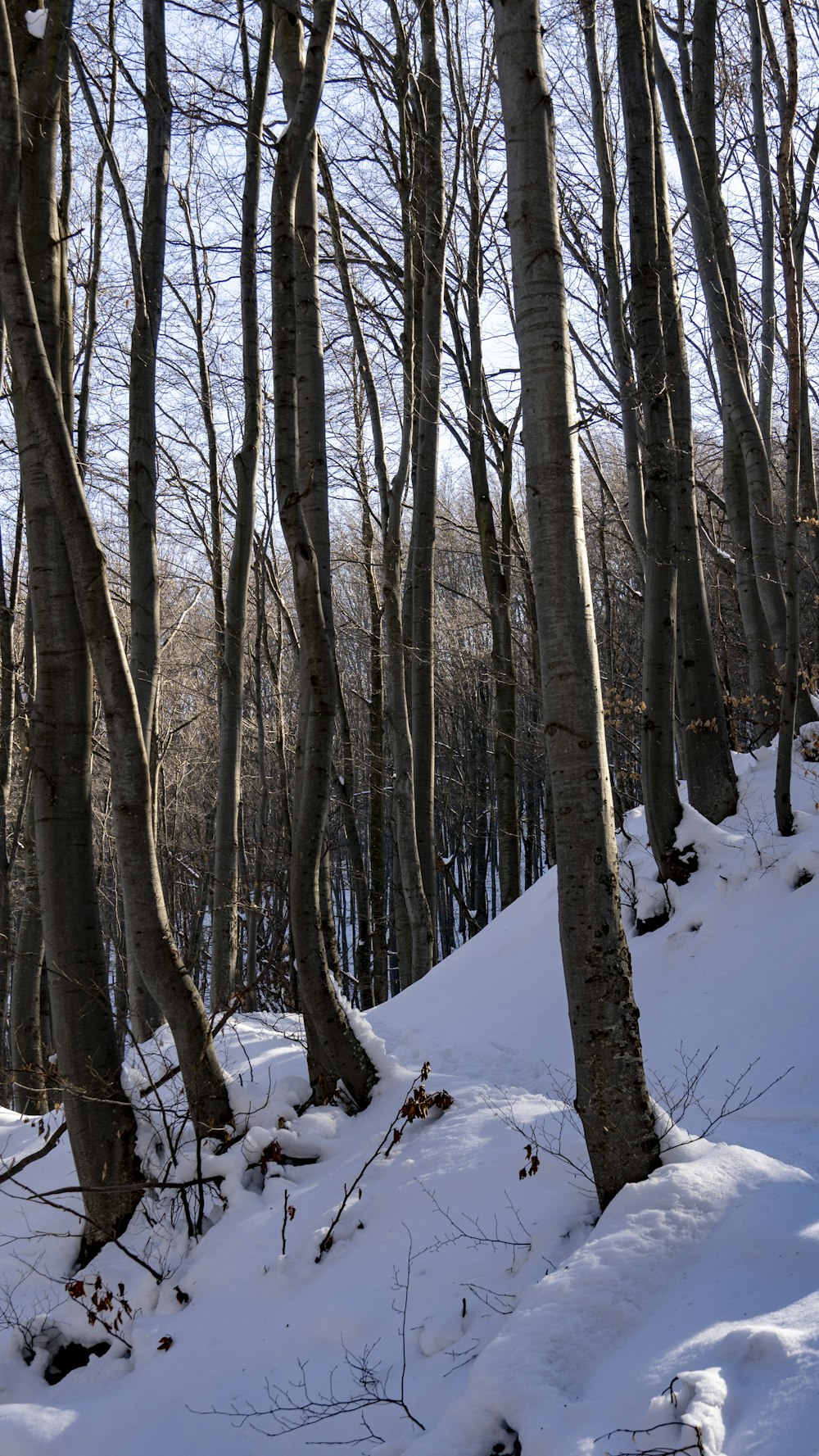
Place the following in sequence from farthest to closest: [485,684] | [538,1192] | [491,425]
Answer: [485,684] → [491,425] → [538,1192]

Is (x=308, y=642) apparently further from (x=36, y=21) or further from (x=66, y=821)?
(x=36, y=21)

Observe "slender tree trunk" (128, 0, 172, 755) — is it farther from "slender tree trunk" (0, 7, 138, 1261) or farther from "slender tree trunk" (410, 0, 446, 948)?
"slender tree trunk" (410, 0, 446, 948)

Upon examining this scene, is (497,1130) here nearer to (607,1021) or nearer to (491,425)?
(607,1021)

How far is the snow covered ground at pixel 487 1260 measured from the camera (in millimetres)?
2355

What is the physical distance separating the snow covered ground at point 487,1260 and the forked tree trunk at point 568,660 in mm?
275

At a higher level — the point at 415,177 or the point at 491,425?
the point at 415,177

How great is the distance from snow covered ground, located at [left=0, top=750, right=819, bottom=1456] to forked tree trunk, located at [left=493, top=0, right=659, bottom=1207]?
0.27 meters

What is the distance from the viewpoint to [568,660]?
3.04 m

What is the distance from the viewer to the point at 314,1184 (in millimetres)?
4168

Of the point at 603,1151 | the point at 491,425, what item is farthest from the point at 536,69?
the point at 491,425

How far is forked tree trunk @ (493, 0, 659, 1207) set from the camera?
118 inches

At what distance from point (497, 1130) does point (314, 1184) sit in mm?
870

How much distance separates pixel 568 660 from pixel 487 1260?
2016 millimetres

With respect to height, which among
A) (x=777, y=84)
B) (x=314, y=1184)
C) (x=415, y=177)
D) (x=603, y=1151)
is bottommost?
(x=314, y=1184)
